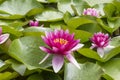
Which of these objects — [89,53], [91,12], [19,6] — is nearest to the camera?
[89,53]

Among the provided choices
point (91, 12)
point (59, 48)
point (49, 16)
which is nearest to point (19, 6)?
point (49, 16)

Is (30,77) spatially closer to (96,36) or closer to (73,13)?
(96,36)

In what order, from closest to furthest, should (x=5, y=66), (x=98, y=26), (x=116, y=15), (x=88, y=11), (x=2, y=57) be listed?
(x=5, y=66) → (x=2, y=57) → (x=98, y=26) → (x=88, y=11) → (x=116, y=15)

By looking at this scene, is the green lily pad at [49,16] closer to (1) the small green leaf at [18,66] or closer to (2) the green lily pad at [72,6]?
(2) the green lily pad at [72,6]

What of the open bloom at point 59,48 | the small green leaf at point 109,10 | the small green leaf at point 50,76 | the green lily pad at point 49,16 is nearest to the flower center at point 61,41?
the open bloom at point 59,48

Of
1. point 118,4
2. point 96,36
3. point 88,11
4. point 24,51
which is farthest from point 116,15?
point 24,51

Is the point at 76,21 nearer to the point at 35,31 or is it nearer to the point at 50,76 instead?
the point at 35,31

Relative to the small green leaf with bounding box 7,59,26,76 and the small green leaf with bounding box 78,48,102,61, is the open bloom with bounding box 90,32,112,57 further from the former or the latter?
the small green leaf with bounding box 7,59,26,76

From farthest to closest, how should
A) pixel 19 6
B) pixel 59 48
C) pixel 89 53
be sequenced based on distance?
pixel 19 6
pixel 89 53
pixel 59 48
